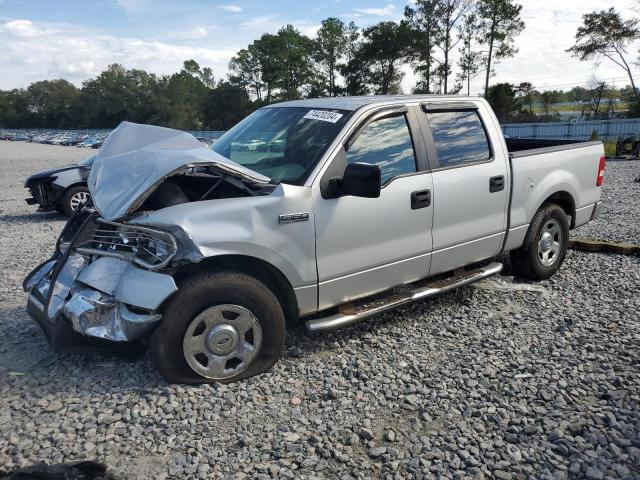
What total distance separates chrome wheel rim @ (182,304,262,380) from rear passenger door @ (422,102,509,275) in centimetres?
177

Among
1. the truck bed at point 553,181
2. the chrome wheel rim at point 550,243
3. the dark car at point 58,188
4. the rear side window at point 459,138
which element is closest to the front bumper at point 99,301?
the rear side window at point 459,138

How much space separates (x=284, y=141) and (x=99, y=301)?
1.84 metres

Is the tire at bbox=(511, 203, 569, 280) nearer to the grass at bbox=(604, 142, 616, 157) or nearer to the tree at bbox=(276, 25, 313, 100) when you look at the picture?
the grass at bbox=(604, 142, 616, 157)

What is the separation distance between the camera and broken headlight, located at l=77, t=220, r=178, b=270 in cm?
320

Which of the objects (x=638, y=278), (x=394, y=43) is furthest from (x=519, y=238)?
(x=394, y=43)

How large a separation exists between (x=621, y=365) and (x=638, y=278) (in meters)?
2.21

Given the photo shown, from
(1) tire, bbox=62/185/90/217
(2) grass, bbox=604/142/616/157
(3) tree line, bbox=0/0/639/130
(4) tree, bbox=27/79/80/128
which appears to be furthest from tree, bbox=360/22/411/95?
(4) tree, bbox=27/79/80/128

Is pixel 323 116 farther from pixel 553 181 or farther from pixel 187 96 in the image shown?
pixel 187 96

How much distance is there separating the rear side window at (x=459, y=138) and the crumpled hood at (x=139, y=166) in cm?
174

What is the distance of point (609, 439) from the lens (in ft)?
9.53

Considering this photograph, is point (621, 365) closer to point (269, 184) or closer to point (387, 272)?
point (387, 272)

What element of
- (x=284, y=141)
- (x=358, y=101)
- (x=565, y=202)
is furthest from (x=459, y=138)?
(x=565, y=202)

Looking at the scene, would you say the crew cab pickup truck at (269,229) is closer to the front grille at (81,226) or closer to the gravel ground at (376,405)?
the front grille at (81,226)

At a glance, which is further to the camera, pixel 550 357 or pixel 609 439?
pixel 550 357
